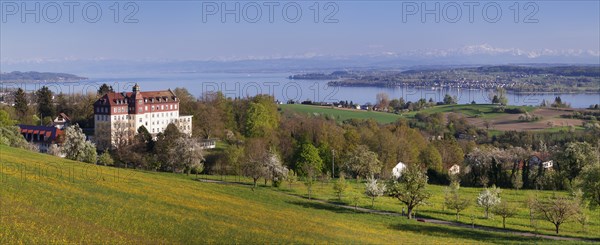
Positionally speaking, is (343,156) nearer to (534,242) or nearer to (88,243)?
(534,242)

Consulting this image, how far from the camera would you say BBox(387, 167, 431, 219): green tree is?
135 feet

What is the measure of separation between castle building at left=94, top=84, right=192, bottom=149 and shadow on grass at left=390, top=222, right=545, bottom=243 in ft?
170

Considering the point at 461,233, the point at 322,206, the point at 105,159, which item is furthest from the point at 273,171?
the point at 461,233

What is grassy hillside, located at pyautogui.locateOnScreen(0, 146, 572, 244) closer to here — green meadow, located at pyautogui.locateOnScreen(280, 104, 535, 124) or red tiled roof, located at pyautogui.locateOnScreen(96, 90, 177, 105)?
red tiled roof, located at pyautogui.locateOnScreen(96, 90, 177, 105)

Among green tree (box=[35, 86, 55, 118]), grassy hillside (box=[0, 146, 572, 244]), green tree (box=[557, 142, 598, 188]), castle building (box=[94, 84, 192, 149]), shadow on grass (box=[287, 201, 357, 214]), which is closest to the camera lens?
grassy hillside (box=[0, 146, 572, 244])

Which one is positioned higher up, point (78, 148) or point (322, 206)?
point (78, 148)

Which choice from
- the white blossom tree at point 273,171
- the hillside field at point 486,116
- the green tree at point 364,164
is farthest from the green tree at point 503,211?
Result: the hillside field at point 486,116

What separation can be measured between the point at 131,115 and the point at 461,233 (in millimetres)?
64398

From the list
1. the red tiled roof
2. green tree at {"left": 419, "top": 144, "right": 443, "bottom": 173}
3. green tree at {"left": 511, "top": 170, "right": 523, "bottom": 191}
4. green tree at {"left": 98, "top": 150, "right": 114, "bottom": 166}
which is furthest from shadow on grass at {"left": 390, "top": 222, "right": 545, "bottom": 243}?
the red tiled roof

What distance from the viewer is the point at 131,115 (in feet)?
289

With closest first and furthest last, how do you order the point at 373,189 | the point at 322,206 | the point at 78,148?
the point at 322,206 → the point at 373,189 → the point at 78,148

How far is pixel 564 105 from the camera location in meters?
158

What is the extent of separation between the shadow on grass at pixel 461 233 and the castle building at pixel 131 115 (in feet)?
170

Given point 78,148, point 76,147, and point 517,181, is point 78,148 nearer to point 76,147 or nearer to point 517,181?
point 76,147
